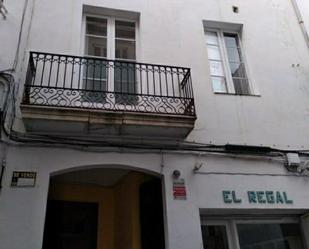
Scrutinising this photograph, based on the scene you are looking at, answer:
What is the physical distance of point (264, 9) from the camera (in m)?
7.75

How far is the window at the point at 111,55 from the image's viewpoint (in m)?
5.81

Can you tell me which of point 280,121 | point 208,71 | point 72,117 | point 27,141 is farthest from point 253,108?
point 27,141

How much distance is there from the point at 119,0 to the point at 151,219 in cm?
446

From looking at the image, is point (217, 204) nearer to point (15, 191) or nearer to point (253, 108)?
point (253, 108)

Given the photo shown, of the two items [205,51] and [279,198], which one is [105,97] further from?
[279,198]

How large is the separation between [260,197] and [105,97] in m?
3.17

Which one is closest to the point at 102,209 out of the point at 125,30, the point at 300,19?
the point at 125,30

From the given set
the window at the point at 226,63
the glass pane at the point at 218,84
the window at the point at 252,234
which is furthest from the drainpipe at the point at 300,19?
the window at the point at 252,234

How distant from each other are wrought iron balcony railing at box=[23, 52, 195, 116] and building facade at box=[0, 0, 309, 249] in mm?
26

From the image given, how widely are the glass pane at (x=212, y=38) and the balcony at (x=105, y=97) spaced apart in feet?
4.58

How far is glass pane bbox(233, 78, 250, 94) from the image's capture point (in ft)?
21.8

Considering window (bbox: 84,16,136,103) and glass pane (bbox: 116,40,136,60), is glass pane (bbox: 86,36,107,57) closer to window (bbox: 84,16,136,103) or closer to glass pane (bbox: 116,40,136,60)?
window (bbox: 84,16,136,103)

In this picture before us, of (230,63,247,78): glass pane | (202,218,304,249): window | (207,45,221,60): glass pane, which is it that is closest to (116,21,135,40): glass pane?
(207,45,221,60): glass pane

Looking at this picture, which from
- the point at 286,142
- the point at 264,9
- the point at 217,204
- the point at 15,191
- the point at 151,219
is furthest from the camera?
the point at 264,9
